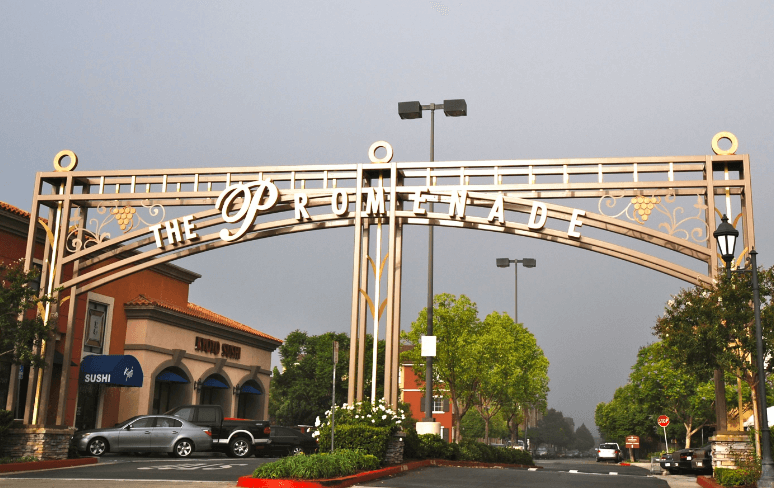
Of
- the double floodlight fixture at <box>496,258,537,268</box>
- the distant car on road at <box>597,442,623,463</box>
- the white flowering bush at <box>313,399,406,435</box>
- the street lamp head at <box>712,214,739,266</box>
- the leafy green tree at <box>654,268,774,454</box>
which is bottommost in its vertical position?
the distant car on road at <box>597,442,623,463</box>

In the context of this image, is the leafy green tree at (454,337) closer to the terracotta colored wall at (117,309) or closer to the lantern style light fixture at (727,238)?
the terracotta colored wall at (117,309)

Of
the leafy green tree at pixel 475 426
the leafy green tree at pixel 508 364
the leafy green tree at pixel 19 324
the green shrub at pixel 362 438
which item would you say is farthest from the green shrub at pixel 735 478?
the leafy green tree at pixel 475 426

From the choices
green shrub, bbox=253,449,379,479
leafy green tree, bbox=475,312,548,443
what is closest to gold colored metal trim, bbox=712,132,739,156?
green shrub, bbox=253,449,379,479

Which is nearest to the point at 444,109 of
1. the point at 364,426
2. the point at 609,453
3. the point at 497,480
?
the point at 364,426

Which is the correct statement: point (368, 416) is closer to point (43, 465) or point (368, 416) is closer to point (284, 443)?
point (43, 465)

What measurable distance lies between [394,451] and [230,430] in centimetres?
1034

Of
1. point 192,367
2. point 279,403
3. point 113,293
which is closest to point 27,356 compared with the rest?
point 113,293

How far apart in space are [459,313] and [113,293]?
19451mm

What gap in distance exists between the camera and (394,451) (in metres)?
16.7

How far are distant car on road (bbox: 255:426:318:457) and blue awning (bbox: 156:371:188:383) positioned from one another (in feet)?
23.8

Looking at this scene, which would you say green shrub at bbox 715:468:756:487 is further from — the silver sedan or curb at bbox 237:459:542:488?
the silver sedan

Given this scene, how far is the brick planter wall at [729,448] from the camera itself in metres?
15.3

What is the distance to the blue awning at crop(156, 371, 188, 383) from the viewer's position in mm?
31789

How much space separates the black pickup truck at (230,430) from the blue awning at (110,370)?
2665mm
